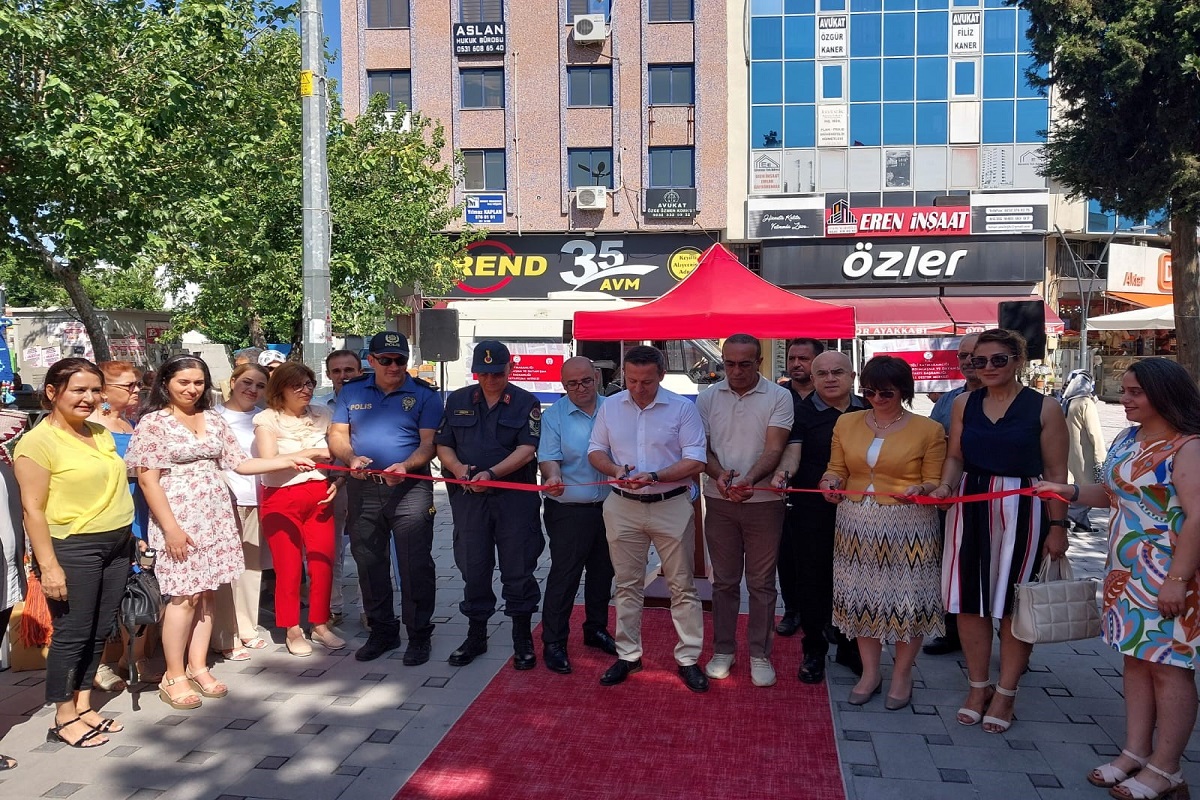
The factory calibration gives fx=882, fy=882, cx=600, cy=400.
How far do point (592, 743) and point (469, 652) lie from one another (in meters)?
1.26

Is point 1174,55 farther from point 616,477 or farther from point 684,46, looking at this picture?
point 684,46

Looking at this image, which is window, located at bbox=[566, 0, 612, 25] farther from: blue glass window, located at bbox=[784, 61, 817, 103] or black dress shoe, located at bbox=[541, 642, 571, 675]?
black dress shoe, located at bbox=[541, 642, 571, 675]

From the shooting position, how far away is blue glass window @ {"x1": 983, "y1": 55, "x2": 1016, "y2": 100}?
24.1 metres

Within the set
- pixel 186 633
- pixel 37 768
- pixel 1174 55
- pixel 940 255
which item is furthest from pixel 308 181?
pixel 940 255

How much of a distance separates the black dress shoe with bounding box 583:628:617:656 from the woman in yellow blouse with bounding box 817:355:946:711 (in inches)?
57.3

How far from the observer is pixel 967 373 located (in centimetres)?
529

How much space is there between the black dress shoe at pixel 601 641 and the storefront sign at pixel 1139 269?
1009 inches

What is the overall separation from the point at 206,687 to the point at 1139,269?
29.8 meters

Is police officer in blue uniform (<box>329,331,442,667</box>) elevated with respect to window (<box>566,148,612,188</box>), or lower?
lower

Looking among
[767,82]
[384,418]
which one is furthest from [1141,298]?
[384,418]

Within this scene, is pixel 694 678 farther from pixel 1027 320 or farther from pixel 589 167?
pixel 589 167

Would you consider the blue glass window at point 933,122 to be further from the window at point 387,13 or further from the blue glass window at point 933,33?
the window at point 387,13

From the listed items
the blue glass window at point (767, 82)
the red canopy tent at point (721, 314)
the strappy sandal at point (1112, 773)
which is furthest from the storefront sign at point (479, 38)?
the strappy sandal at point (1112, 773)

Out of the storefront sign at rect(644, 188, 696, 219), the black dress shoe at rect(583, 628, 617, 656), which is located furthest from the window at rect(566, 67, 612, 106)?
the black dress shoe at rect(583, 628, 617, 656)
